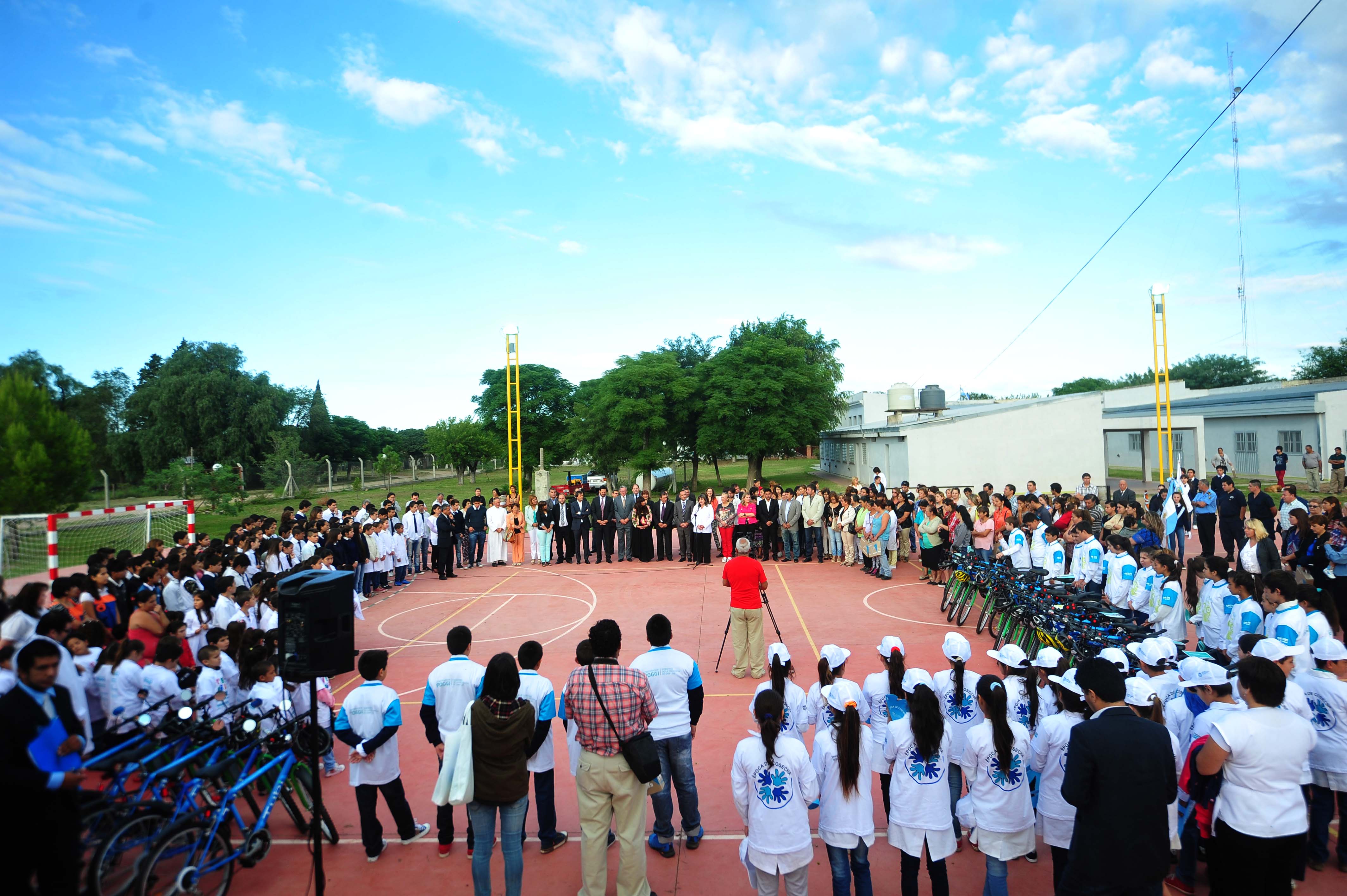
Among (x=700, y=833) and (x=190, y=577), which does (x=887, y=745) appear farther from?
(x=190, y=577)

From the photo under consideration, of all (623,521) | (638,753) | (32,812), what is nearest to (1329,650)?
(638,753)

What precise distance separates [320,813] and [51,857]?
68.9 inches

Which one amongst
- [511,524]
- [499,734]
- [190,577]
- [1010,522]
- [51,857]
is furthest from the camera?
[511,524]

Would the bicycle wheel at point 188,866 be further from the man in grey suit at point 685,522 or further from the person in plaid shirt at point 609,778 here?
the man in grey suit at point 685,522

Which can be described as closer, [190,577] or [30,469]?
[190,577]

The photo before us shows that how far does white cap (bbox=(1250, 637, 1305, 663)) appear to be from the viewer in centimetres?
475

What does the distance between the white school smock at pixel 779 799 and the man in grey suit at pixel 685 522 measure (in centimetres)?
1382

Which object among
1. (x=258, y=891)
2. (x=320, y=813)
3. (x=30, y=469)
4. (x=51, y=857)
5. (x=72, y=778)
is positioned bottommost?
(x=258, y=891)

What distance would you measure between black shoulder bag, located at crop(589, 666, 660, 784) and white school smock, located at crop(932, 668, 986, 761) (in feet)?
6.62

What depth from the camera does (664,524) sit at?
59.9ft

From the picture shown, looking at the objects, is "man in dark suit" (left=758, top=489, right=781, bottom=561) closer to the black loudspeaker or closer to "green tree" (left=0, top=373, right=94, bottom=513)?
the black loudspeaker

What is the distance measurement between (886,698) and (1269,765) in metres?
2.09

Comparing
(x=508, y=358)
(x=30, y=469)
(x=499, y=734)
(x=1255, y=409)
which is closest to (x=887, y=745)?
(x=499, y=734)

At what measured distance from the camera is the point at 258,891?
499cm
